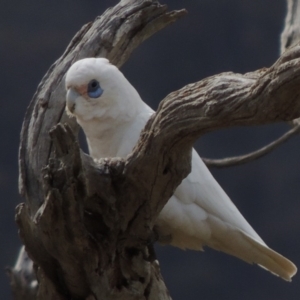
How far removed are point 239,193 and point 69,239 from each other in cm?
242

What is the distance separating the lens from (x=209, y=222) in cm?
384

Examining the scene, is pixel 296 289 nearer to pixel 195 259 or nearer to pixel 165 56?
pixel 195 259

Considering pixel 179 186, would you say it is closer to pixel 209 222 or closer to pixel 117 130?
pixel 209 222

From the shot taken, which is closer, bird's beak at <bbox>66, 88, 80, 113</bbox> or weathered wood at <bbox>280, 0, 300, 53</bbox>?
bird's beak at <bbox>66, 88, 80, 113</bbox>

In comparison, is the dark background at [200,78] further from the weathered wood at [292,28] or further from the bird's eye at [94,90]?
the bird's eye at [94,90]

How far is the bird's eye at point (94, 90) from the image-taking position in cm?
371

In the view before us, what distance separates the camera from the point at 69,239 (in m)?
3.25

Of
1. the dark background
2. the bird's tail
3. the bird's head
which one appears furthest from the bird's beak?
the dark background

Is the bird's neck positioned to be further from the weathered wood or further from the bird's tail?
the weathered wood

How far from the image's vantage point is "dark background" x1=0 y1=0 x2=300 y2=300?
5523mm

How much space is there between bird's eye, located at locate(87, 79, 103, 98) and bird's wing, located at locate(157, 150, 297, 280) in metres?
0.42

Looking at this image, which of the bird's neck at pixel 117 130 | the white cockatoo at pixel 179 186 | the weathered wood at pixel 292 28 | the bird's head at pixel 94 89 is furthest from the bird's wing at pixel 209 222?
the weathered wood at pixel 292 28

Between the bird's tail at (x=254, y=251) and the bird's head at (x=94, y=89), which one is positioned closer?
the bird's head at (x=94, y=89)

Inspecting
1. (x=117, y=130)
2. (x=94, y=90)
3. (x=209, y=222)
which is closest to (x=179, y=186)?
(x=209, y=222)
